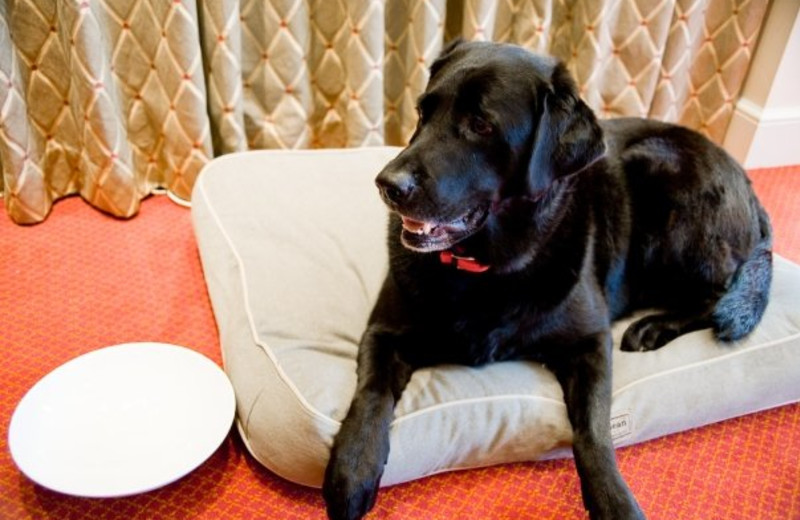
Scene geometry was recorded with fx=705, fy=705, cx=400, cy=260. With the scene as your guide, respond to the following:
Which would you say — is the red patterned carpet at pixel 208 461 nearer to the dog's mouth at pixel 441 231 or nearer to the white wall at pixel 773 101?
the dog's mouth at pixel 441 231

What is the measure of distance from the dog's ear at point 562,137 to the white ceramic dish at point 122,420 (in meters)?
0.78

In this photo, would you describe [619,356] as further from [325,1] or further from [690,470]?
[325,1]

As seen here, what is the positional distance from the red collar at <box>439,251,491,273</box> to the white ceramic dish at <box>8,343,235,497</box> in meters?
0.53

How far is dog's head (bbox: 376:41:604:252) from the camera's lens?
4.01 feet

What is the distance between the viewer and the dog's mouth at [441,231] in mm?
1272

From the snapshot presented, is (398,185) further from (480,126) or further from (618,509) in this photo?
A: (618,509)

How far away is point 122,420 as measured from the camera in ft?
4.65

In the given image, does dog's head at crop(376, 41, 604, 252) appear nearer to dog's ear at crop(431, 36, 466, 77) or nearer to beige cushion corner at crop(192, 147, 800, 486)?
dog's ear at crop(431, 36, 466, 77)

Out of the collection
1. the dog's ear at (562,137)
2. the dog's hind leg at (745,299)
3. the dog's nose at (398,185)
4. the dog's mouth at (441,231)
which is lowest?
the dog's hind leg at (745,299)

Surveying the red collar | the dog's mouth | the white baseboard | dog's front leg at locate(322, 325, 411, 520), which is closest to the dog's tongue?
the dog's mouth

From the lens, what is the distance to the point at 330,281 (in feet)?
5.74

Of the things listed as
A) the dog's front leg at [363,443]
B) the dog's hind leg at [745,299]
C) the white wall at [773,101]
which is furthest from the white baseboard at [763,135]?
the dog's front leg at [363,443]

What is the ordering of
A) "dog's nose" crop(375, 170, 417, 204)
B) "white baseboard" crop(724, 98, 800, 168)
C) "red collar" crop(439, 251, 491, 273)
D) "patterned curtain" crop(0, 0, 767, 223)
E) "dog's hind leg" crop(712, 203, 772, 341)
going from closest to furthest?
"dog's nose" crop(375, 170, 417, 204), "red collar" crop(439, 251, 491, 273), "dog's hind leg" crop(712, 203, 772, 341), "patterned curtain" crop(0, 0, 767, 223), "white baseboard" crop(724, 98, 800, 168)

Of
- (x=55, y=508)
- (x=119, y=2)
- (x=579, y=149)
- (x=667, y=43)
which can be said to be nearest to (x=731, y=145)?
(x=667, y=43)
